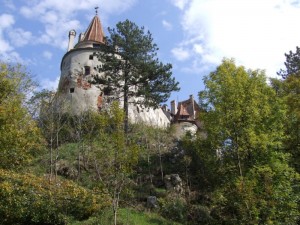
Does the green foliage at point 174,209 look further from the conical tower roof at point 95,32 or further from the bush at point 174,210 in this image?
the conical tower roof at point 95,32

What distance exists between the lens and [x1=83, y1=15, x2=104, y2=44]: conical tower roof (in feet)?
147

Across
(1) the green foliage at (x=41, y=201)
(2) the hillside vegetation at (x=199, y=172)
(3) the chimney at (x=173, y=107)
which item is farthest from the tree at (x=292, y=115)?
(3) the chimney at (x=173, y=107)

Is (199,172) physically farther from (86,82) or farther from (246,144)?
(86,82)

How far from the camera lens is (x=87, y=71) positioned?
135 feet

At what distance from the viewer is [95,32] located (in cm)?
4584

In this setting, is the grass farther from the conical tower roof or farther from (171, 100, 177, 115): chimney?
(171, 100, 177, 115): chimney

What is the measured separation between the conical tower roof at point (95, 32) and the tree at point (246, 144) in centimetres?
2637

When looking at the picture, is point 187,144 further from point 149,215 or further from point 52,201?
point 52,201

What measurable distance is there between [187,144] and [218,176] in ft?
8.93

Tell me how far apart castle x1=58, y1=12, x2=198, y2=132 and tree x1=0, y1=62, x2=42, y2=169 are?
1516cm

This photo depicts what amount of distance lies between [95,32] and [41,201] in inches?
1228

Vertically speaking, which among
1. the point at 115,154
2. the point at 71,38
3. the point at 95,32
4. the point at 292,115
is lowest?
the point at 115,154

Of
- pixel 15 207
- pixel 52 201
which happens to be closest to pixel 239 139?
pixel 52 201

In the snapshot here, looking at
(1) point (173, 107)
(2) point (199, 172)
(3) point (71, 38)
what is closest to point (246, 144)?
(2) point (199, 172)
